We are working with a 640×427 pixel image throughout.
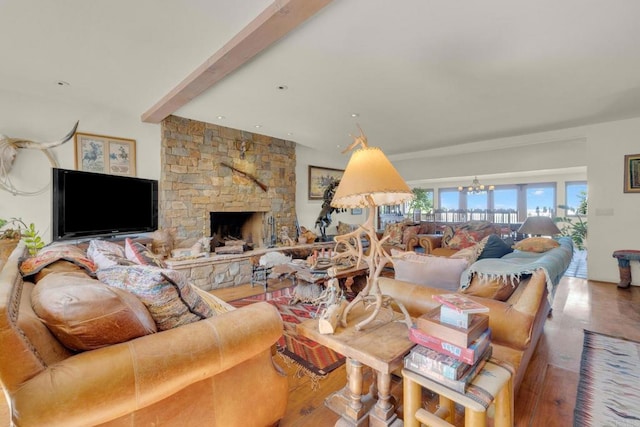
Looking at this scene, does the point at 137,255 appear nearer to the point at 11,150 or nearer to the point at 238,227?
the point at 11,150

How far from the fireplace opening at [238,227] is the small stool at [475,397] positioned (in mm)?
4197

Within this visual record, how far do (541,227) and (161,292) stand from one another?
13.7 ft

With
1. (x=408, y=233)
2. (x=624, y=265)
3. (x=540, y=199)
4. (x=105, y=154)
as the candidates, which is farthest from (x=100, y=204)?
(x=540, y=199)

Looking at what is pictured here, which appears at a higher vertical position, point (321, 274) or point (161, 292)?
point (161, 292)

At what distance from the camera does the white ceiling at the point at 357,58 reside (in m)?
1.91

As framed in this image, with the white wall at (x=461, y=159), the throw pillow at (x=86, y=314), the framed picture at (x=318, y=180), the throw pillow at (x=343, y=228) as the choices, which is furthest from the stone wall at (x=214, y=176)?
the throw pillow at (x=86, y=314)

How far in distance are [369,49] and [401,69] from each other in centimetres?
50

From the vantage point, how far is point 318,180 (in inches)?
255

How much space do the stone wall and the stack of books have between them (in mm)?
3899

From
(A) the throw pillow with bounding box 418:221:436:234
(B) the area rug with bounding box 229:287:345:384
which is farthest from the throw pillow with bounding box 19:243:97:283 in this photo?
(A) the throw pillow with bounding box 418:221:436:234

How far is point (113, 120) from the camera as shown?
3740 millimetres

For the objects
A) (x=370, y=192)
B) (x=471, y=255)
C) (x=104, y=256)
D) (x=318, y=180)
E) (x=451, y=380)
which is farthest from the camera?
(x=318, y=180)

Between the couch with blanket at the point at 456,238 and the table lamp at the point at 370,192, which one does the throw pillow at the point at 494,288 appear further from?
the couch with blanket at the point at 456,238

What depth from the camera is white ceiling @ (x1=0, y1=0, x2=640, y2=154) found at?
1906 mm
